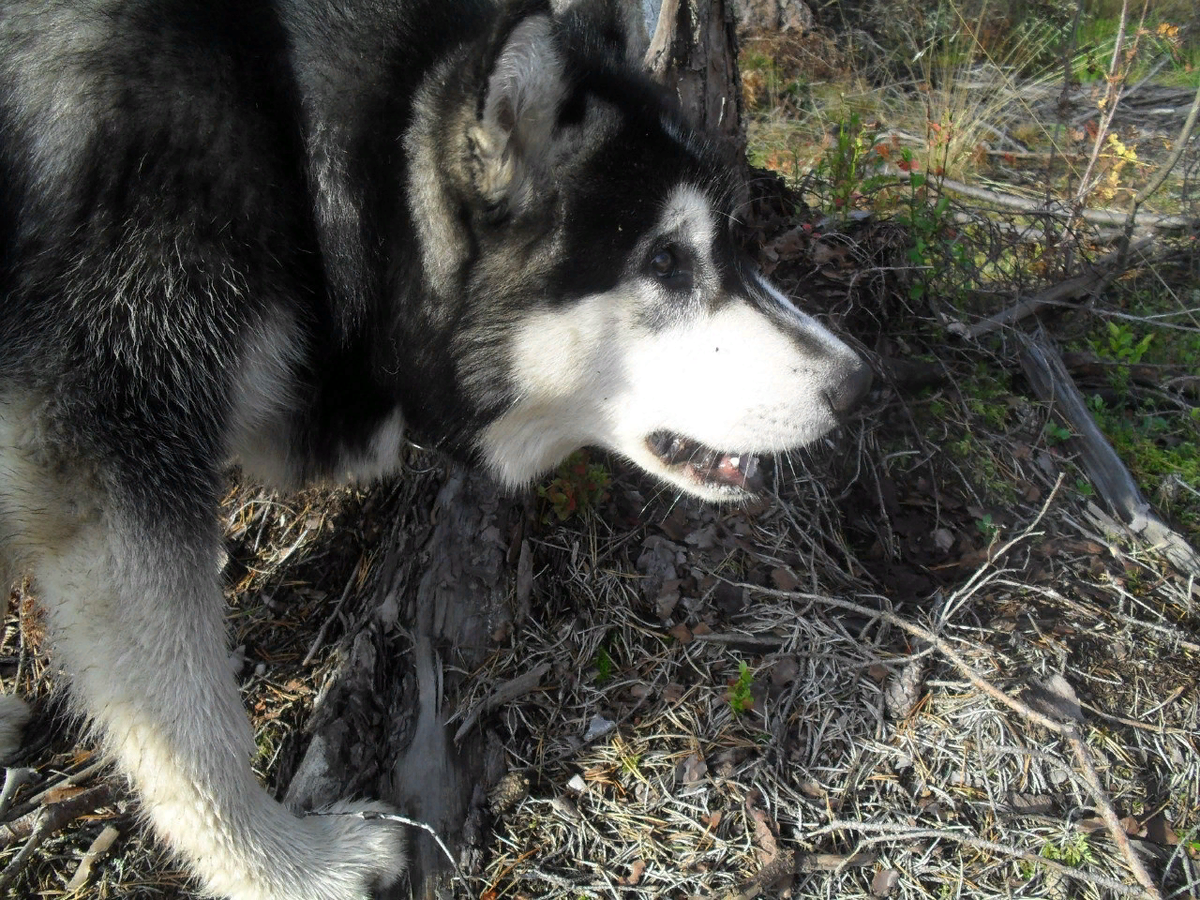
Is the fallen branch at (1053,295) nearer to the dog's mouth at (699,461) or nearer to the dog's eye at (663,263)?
the dog's mouth at (699,461)

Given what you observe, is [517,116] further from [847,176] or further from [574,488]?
[847,176]

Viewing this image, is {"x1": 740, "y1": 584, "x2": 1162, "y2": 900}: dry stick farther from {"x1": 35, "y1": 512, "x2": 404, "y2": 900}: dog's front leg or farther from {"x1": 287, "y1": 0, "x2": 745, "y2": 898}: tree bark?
{"x1": 35, "y1": 512, "x2": 404, "y2": 900}: dog's front leg

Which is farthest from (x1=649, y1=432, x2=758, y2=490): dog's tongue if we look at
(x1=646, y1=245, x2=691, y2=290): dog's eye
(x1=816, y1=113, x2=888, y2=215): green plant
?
(x1=816, y1=113, x2=888, y2=215): green plant

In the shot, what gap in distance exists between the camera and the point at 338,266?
2096 mm

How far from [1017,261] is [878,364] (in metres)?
0.86

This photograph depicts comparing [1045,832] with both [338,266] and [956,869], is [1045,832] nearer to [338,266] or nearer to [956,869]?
[956,869]

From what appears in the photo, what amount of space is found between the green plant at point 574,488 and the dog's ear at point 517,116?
982 mm

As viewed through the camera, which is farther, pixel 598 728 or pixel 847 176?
pixel 847 176

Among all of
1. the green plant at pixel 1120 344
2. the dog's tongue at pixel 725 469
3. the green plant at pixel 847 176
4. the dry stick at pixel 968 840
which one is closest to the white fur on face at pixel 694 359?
the dog's tongue at pixel 725 469

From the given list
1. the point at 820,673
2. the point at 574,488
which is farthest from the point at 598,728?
the point at 574,488

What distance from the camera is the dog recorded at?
185cm

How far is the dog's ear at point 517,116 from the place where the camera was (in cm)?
172

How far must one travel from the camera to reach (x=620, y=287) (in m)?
2.08

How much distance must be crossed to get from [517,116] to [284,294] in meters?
0.70
